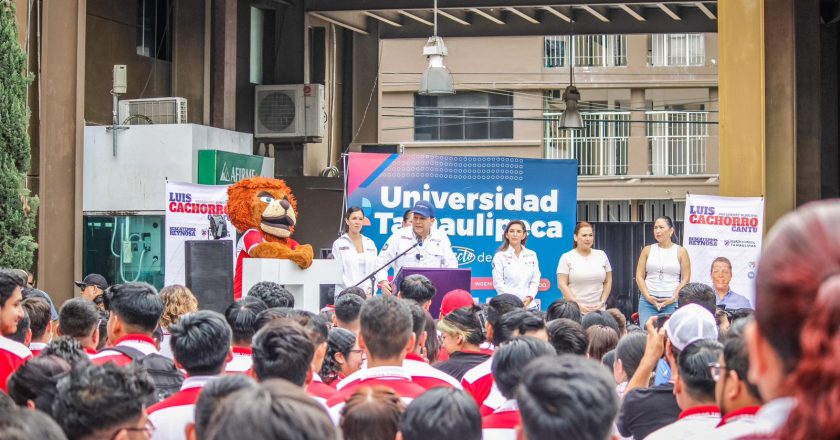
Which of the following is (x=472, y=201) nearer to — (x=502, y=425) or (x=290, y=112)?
(x=290, y=112)

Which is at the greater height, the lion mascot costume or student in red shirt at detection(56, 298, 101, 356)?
the lion mascot costume

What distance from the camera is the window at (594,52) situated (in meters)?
37.0

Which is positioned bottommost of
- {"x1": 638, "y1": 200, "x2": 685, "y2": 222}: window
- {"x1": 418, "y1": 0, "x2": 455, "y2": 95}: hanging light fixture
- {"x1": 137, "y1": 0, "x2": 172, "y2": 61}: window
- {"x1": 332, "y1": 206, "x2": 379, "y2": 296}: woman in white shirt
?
{"x1": 332, "y1": 206, "x2": 379, "y2": 296}: woman in white shirt

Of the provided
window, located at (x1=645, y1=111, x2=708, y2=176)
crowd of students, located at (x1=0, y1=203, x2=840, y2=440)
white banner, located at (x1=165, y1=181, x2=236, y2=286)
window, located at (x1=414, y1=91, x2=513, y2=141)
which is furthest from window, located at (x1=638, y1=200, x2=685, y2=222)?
crowd of students, located at (x1=0, y1=203, x2=840, y2=440)

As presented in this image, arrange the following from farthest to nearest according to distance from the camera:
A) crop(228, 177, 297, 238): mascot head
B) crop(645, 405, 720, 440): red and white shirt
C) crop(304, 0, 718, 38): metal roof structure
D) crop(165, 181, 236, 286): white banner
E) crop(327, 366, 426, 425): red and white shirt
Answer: crop(304, 0, 718, 38): metal roof structure < crop(165, 181, 236, 286): white banner < crop(228, 177, 297, 238): mascot head < crop(327, 366, 426, 425): red and white shirt < crop(645, 405, 720, 440): red and white shirt

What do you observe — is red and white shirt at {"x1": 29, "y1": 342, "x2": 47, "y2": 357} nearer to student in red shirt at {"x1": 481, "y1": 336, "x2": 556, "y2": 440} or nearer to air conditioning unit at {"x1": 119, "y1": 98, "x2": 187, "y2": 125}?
student in red shirt at {"x1": 481, "y1": 336, "x2": 556, "y2": 440}

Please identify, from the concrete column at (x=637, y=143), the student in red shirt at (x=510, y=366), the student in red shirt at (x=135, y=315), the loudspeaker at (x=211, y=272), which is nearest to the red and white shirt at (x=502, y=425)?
the student in red shirt at (x=510, y=366)

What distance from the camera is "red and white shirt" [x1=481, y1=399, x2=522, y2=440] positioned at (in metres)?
4.51

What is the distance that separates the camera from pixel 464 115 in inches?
1468

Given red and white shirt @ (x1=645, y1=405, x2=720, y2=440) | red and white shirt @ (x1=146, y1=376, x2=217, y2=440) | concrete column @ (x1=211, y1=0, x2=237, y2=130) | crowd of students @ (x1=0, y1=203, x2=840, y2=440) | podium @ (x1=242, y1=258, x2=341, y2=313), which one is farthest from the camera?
concrete column @ (x1=211, y1=0, x2=237, y2=130)

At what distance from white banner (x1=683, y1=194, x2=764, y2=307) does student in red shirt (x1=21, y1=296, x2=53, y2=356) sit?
8.58 meters

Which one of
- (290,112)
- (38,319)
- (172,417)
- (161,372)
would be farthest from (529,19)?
(172,417)

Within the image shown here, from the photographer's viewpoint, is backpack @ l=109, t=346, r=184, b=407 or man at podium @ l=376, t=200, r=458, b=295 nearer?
backpack @ l=109, t=346, r=184, b=407

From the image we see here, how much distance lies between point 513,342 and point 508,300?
331cm
